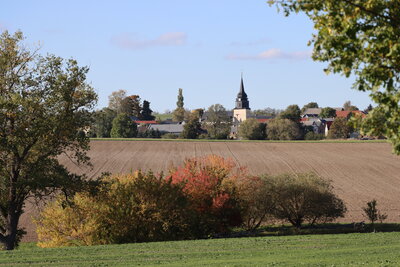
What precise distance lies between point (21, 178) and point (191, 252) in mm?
12848

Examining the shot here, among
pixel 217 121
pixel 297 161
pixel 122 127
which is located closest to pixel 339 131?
pixel 217 121

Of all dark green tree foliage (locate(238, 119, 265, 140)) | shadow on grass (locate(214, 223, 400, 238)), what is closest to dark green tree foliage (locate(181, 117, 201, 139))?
dark green tree foliage (locate(238, 119, 265, 140))

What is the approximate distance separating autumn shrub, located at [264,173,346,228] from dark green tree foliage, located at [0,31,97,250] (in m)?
14.6

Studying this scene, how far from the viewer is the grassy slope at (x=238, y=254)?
19281 millimetres

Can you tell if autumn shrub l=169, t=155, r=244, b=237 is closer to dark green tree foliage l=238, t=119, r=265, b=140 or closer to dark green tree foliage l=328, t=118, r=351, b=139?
dark green tree foliage l=238, t=119, r=265, b=140

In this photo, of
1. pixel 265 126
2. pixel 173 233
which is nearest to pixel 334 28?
pixel 173 233

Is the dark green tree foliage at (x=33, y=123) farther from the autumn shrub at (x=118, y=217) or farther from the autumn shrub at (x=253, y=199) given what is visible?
the autumn shrub at (x=253, y=199)

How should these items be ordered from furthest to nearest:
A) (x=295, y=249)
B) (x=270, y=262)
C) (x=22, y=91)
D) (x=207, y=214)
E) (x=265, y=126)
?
(x=265, y=126) → (x=207, y=214) → (x=22, y=91) → (x=295, y=249) → (x=270, y=262)

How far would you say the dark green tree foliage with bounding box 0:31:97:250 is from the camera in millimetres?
30984

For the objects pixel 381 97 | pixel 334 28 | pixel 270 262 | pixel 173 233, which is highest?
pixel 334 28

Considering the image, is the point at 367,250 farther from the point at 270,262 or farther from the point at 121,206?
the point at 121,206

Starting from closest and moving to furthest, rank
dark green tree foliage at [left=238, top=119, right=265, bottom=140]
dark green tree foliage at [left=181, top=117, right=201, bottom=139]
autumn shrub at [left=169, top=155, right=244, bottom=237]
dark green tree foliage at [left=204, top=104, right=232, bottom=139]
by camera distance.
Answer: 1. autumn shrub at [left=169, top=155, right=244, bottom=237]
2. dark green tree foliage at [left=238, top=119, right=265, bottom=140]
3. dark green tree foliage at [left=181, top=117, right=201, bottom=139]
4. dark green tree foliage at [left=204, top=104, right=232, bottom=139]

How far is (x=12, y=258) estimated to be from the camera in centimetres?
2192

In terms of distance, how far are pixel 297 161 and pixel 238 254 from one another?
60910mm
